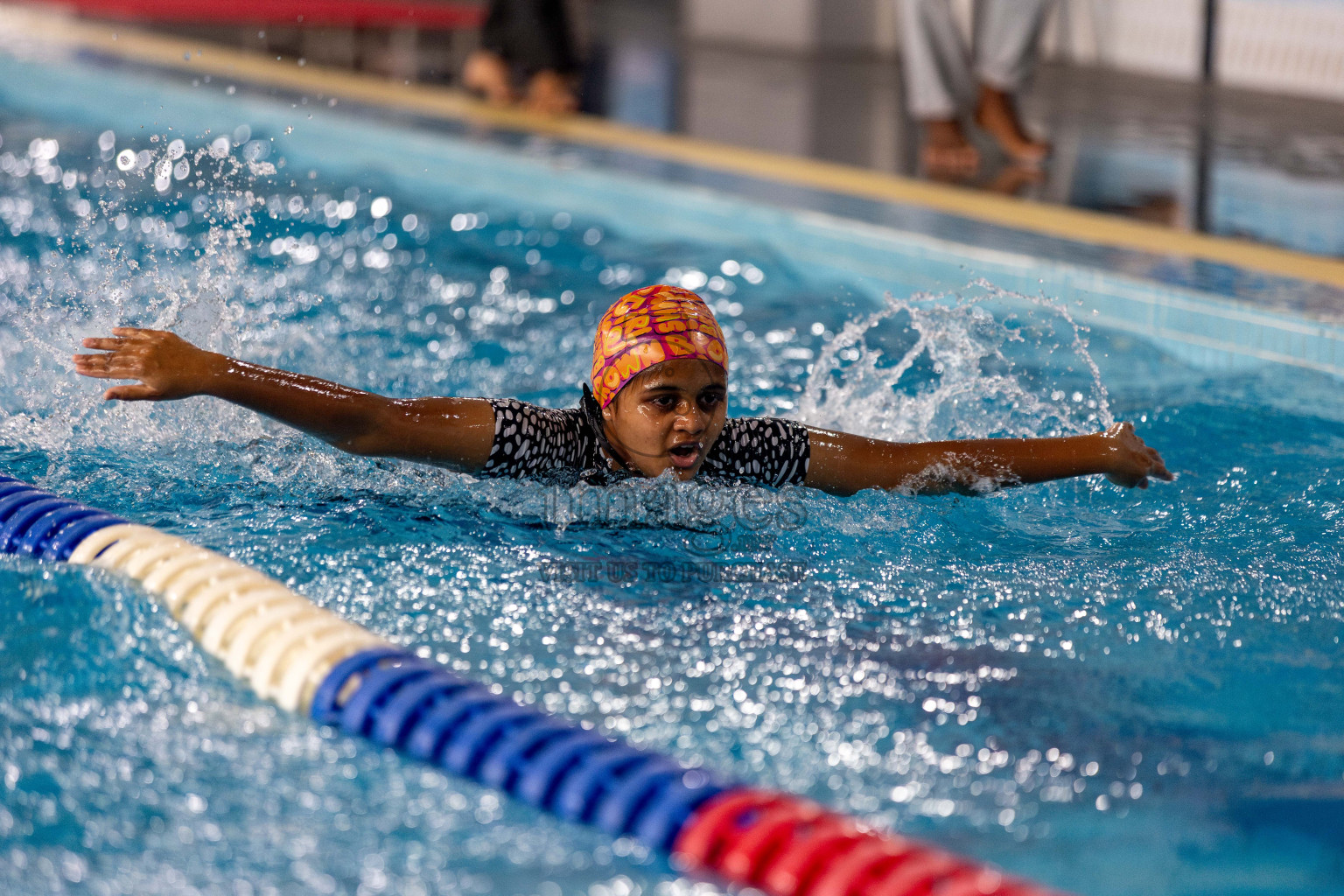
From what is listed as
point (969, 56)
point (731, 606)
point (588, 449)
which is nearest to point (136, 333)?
point (588, 449)

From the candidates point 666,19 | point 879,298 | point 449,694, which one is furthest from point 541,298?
point 666,19

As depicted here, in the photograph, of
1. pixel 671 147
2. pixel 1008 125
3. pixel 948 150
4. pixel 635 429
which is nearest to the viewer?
pixel 635 429

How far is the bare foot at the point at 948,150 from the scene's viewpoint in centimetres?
678

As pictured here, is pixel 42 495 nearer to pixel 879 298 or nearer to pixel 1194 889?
pixel 1194 889

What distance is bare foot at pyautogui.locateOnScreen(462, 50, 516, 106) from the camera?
27.7 feet

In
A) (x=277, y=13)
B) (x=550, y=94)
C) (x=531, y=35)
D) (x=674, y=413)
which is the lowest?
(x=674, y=413)

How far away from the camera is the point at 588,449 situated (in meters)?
3.21

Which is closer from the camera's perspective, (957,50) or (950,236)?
(950,236)

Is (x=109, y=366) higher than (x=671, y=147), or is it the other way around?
(x=671, y=147)

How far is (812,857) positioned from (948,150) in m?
5.39

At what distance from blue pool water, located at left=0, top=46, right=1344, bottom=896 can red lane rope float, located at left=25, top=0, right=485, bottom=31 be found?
7.23m

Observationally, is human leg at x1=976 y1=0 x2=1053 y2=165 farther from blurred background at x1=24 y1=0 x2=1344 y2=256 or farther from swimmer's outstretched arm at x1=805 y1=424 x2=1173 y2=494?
swimmer's outstretched arm at x1=805 y1=424 x2=1173 y2=494

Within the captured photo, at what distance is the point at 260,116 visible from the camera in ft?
26.8

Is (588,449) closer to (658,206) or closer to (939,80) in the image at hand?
(658,206)
